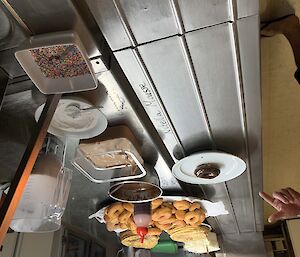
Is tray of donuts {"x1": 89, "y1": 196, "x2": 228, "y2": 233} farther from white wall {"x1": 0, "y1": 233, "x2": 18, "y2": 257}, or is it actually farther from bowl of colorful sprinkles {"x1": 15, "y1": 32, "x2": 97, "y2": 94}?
bowl of colorful sprinkles {"x1": 15, "y1": 32, "x2": 97, "y2": 94}

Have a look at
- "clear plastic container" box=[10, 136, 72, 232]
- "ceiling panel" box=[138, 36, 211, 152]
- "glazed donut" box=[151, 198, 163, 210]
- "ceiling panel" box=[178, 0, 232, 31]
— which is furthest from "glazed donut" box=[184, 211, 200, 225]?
"ceiling panel" box=[178, 0, 232, 31]

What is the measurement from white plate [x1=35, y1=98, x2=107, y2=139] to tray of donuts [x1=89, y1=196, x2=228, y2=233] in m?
0.57

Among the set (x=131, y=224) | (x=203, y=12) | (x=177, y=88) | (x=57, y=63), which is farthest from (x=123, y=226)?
(x=203, y=12)

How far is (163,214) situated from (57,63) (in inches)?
37.2

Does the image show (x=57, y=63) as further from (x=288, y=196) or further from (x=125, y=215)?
(x=288, y=196)

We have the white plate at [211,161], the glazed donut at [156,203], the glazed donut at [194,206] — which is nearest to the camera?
the white plate at [211,161]

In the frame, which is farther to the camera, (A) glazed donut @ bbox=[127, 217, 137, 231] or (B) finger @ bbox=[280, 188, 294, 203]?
(A) glazed donut @ bbox=[127, 217, 137, 231]

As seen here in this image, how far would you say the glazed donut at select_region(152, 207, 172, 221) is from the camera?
56.8 inches

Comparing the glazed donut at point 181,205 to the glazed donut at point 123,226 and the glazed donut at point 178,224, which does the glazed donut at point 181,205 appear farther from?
the glazed donut at point 123,226

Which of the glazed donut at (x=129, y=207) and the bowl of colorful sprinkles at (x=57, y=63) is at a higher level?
the bowl of colorful sprinkles at (x=57, y=63)

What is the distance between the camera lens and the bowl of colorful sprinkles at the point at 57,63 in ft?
2.23

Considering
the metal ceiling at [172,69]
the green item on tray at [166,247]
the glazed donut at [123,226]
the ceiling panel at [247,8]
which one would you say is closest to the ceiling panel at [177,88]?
the metal ceiling at [172,69]

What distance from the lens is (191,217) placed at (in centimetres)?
150

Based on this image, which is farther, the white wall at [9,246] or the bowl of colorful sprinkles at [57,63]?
the white wall at [9,246]
